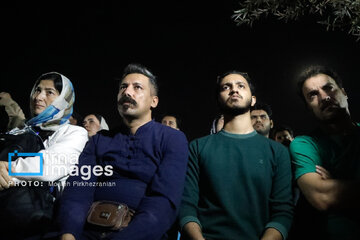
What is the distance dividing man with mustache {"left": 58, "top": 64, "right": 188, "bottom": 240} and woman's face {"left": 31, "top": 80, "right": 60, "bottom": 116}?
858 mm

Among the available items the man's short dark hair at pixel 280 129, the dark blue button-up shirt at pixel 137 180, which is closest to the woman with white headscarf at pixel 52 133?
the dark blue button-up shirt at pixel 137 180

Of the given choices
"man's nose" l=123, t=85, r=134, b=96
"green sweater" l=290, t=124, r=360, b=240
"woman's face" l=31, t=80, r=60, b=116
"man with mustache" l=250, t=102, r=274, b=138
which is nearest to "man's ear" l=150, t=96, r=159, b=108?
"man's nose" l=123, t=85, r=134, b=96

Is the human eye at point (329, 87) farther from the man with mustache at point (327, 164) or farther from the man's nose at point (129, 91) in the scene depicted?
the man's nose at point (129, 91)

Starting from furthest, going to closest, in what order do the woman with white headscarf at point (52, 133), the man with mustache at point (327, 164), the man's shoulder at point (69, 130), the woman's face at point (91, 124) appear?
1. the woman's face at point (91, 124)
2. the man's shoulder at point (69, 130)
3. the woman with white headscarf at point (52, 133)
4. the man with mustache at point (327, 164)

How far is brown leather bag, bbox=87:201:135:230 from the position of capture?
2079 millimetres

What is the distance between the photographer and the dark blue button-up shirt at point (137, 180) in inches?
83.9

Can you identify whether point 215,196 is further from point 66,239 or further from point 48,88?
point 48,88

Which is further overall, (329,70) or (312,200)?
(329,70)

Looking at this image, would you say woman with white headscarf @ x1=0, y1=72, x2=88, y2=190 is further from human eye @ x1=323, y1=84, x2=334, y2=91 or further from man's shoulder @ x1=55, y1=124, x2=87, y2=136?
human eye @ x1=323, y1=84, x2=334, y2=91

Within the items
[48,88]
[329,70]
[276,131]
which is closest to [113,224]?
[48,88]

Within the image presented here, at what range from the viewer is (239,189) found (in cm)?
235

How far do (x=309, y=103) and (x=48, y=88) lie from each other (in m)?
3.13

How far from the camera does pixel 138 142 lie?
2639 mm

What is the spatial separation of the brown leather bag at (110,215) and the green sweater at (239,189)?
521mm
